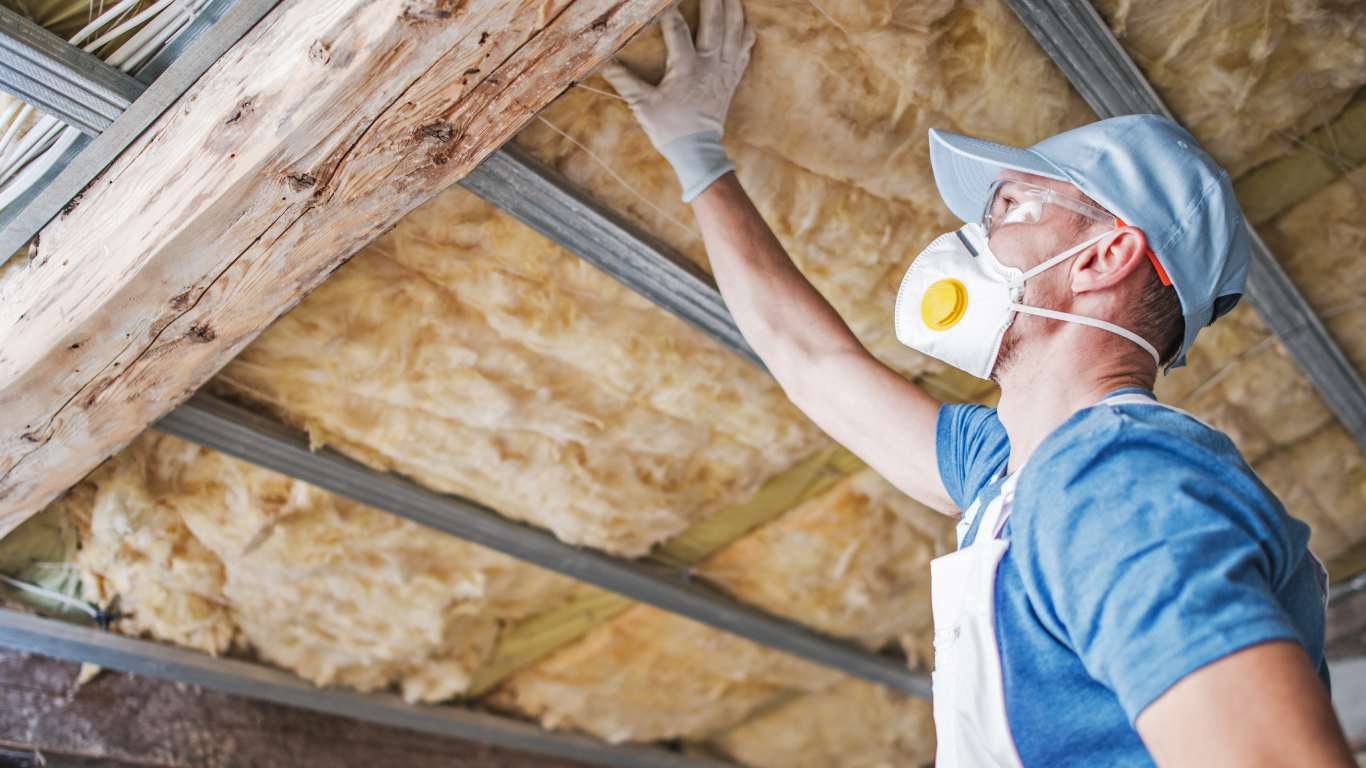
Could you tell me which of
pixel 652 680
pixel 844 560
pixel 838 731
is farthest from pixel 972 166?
pixel 838 731

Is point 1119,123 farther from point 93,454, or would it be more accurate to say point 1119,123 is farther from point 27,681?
point 27,681

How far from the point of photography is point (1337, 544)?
12.0 feet

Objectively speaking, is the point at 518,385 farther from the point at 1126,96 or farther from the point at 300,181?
the point at 1126,96

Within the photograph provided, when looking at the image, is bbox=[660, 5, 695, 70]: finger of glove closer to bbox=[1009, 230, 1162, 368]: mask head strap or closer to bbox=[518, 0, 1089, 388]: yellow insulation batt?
bbox=[518, 0, 1089, 388]: yellow insulation batt

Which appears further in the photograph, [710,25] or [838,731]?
[838,731]

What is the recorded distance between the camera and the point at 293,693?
275cm

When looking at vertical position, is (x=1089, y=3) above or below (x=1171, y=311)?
above

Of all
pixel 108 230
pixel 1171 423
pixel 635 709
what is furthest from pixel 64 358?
pixel 635 709

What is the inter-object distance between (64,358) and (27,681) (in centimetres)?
116

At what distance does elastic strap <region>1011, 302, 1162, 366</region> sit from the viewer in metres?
1.34

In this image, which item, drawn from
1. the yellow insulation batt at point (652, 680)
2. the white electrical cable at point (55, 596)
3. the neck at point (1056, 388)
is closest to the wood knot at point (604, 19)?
the neck at point (1056, 388)

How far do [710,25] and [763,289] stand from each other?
40cm

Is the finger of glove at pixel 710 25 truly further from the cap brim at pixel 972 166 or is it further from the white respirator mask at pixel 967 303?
the white respirator mask at pixel 967 303

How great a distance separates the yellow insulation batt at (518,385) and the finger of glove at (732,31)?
0.45 metres
